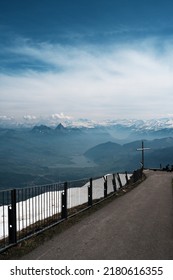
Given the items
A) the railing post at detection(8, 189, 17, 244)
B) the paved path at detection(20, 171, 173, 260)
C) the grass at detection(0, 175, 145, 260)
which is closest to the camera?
the paved path at detection(20, 171, 173, 260)

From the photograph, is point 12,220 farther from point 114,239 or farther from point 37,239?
point 114,239

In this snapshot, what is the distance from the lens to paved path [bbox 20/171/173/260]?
854cm

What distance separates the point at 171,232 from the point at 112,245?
2.89 meters

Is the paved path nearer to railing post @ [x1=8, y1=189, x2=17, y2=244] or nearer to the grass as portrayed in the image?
the grass

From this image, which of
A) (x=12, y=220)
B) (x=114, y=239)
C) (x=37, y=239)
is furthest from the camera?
(x=37, y=239)

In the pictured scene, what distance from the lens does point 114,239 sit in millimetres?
10047

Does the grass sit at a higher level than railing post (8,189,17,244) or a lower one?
lower

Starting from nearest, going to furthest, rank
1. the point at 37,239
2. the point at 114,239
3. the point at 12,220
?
the point at 12,220, the point at 114,239, the point at 37,239

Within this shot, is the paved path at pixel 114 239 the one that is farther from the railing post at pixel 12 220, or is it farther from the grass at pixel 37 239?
the railing post at pixel 12 220

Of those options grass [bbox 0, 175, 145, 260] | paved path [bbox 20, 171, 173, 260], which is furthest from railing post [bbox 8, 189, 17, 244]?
paved path [bbox 20, 171, 173, 260]

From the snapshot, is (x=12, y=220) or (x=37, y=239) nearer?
(x=12, y=220)

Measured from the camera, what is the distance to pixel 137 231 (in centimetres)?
1127

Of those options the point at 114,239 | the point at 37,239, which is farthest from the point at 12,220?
the point at 114,239
